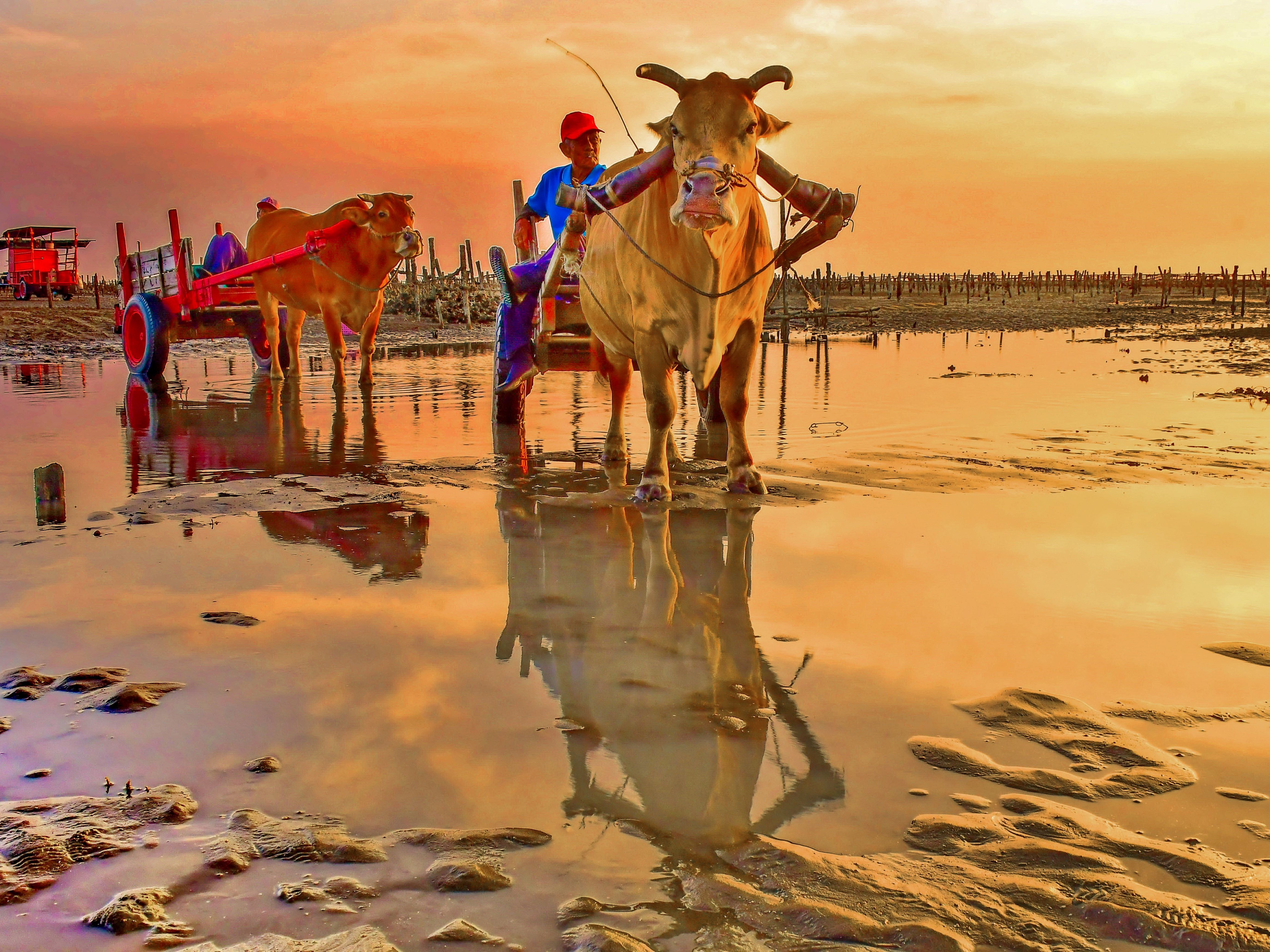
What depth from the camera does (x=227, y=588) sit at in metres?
4.52

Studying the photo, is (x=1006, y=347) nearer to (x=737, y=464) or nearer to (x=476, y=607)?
(x=737, y=464)

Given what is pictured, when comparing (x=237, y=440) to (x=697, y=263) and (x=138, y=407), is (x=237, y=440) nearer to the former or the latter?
(x=138, y=407)

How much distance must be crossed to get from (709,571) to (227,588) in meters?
2.15

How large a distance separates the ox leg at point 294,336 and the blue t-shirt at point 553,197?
21.2 ft

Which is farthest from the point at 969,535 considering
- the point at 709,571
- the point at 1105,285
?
the point at 1105,285

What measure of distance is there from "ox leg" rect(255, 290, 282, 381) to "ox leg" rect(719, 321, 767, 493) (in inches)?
353

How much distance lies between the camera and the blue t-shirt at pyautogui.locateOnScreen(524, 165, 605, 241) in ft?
26.6

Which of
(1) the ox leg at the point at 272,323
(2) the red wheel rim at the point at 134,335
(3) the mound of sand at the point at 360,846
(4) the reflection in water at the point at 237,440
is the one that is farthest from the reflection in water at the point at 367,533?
(2) the red wheel rim at the point at 134,335

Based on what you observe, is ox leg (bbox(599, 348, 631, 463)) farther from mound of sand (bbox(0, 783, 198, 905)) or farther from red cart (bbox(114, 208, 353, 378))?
red cart (bbox(114, 208, 353, 378))

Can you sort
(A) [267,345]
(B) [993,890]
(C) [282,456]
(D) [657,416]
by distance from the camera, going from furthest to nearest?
(A) [267,345]
(C) [282,456]
(D) [657,416]
(B) [993,890]

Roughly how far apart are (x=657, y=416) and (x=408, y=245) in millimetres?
6808

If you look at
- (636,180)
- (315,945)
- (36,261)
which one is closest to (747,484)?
(636,180)

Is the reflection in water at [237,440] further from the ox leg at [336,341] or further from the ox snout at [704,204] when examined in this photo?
the ox snout at [704,204]

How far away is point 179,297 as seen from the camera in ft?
42.5
